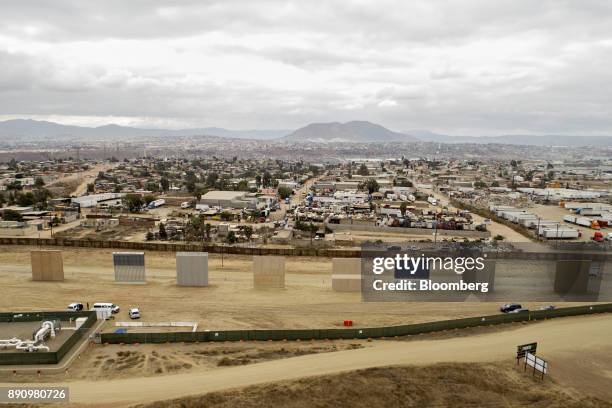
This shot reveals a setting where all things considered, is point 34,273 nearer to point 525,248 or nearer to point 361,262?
point 361,262

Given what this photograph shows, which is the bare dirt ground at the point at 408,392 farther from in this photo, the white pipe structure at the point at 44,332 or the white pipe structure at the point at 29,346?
the white pipe structure at the point at 44,332

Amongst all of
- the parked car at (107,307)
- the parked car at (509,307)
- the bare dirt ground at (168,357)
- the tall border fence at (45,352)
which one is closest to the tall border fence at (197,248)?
the parked car at (509,307)

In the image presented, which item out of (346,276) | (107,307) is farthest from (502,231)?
(107,307)

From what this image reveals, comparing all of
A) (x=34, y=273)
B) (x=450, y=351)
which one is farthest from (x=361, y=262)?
(x=34, y=273)

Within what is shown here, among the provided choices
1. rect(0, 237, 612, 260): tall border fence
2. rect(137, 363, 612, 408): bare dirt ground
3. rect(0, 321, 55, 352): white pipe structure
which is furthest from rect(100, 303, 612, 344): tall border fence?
rect(0, 237, 612, 260): tall border fence

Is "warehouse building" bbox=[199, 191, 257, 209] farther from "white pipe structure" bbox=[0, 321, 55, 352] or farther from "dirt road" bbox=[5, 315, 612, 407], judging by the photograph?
"dirt road" bbox=[5, 315, 612, 407]
